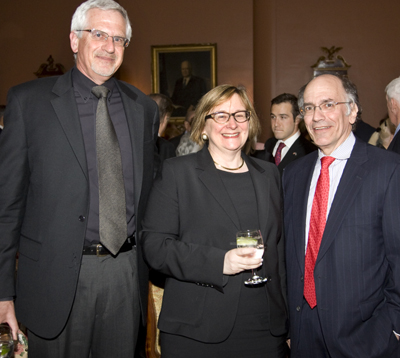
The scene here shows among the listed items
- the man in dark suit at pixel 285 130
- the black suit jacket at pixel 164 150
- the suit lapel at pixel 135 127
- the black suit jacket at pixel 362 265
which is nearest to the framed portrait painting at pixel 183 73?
the black suit jacket at pixel 164 150

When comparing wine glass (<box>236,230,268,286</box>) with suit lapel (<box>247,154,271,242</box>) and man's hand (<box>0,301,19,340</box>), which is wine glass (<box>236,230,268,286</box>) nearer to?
suit lapel (<box>247,154,271,242</box>)

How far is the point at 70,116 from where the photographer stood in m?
1.87

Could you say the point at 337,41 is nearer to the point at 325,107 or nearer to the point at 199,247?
the point at 325,107

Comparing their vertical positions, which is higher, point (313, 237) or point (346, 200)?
point (346, 200)

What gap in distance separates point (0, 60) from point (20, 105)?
839 centimetres

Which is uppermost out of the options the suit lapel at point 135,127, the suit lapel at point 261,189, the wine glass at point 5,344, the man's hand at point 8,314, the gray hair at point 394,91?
the gray hair at point 394,91

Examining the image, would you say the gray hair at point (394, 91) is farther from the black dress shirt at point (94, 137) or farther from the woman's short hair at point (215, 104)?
the black dress shirt at point (94, 137)

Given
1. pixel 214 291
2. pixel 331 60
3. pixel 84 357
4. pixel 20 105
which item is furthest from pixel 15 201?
pixel 331 60

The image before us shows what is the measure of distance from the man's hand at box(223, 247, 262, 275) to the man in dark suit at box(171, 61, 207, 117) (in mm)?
7318

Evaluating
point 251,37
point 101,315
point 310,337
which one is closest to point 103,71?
point 101,315

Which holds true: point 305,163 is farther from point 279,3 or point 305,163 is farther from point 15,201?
point 279,3

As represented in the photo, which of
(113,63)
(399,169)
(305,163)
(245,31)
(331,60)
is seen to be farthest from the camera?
(245,31)

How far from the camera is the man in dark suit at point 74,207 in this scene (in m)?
1.81

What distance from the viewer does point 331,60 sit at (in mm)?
7855
